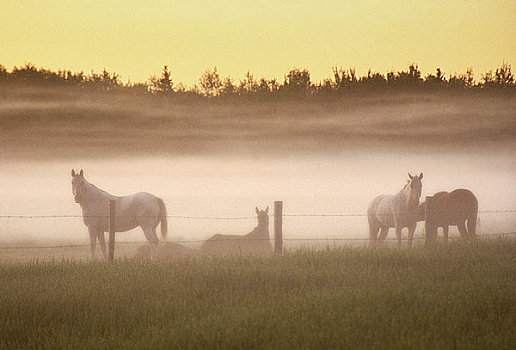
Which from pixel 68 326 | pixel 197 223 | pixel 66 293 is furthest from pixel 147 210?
pixel 197 223

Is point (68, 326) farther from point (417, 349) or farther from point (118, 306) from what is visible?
point (417, 349)

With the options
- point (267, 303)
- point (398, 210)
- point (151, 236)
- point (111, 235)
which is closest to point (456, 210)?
point (398, 210)

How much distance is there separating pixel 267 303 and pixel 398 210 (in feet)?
43.0

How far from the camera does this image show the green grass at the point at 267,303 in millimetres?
7402

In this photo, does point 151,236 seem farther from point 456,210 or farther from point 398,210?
point 456,210

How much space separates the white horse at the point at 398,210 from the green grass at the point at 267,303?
20.7 ft

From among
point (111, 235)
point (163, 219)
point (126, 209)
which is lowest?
point (111, 235)

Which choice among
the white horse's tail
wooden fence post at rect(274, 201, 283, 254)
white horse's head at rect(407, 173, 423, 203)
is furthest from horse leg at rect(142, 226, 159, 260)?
white horse's head at rect(407, 173, 423, 203)

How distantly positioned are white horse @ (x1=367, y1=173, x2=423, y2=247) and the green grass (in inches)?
248

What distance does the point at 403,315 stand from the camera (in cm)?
848

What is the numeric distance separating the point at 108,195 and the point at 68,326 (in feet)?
37.8

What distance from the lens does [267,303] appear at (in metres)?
9.30

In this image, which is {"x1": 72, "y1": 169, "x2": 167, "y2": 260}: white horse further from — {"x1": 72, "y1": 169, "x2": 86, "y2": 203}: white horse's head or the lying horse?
the lying horse

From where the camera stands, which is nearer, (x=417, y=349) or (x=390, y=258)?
(x=417, y=349)
